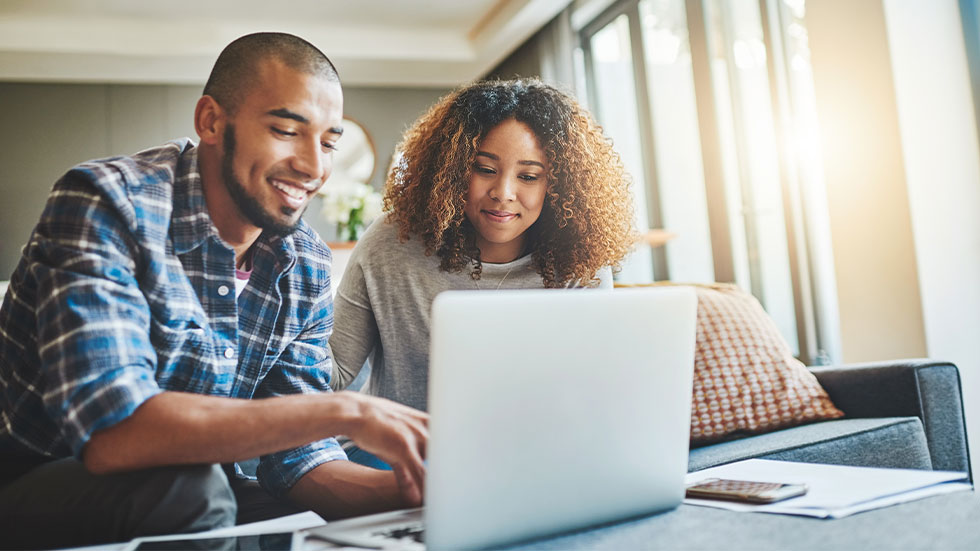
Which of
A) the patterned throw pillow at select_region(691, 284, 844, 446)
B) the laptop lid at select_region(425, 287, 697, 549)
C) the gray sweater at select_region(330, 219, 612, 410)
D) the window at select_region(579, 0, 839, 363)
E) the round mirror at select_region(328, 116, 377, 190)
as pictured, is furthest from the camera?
the round mirror at select_region(328, 116, 377, 190)

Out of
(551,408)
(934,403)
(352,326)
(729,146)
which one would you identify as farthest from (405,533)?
(729,146)

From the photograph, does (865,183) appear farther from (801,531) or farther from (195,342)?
(195,342)

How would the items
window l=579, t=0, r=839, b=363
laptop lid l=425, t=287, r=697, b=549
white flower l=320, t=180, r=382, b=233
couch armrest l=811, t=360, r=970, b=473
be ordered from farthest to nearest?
white flower l=320, t=180, r=382, b=233
window l=579, t=0, r=839, b=363
couch armrest l=811, t=360, r=970, b=473
laptop lid l=425, t=287, r=697, b=549

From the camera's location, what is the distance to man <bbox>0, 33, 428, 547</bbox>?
81cm

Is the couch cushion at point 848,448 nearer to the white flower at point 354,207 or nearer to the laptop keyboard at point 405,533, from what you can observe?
the laptop keyboard at point 405,533

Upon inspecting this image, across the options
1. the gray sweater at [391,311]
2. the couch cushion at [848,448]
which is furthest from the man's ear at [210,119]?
the couch cushion at [848,448]

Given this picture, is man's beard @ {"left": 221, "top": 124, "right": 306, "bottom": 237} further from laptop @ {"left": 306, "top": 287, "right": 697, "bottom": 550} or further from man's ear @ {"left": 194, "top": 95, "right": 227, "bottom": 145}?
laptop @ {"left": 306, "top": 287, "right": 697, "bottom": 550}

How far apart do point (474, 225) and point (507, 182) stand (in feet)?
0.40

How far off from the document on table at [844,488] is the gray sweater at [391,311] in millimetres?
653

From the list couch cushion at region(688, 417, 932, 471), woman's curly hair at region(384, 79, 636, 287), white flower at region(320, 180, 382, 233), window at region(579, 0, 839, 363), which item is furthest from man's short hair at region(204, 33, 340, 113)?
white flower at region(320, 180, 382, 233)

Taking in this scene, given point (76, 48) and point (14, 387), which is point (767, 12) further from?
point (76, 48)

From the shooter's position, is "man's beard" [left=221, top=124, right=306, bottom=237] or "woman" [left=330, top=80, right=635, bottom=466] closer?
"man's beard" [left=221, top=124, right=306, bottom=237]

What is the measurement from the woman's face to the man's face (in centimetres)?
47

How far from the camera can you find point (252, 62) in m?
1.11
